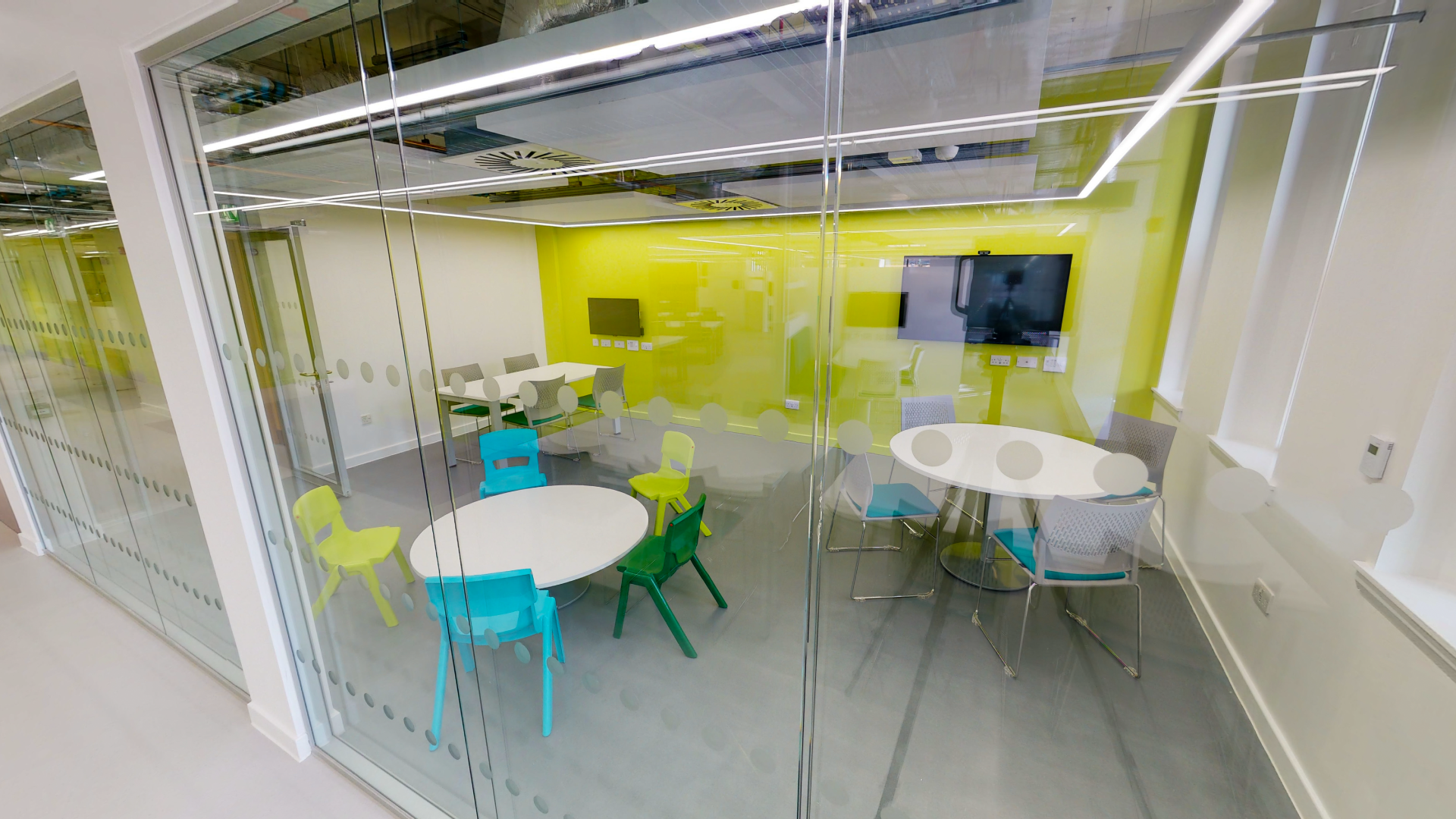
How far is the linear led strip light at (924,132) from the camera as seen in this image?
712 millimetres

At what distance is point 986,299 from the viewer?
94 centimetres

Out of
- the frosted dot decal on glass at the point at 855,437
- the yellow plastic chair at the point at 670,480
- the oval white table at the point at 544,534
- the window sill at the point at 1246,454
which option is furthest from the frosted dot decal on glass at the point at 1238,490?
the oval white table at the point at 544,534

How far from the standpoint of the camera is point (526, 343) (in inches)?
52.5

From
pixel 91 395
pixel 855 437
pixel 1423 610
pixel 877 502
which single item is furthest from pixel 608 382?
pixel 91 395

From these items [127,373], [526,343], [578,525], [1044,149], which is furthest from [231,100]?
[1044,149]

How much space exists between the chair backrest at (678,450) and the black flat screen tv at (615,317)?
28 centimetres

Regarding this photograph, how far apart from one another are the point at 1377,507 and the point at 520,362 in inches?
66.6

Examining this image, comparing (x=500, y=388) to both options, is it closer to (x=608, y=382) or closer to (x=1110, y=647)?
(x=608, y=382)

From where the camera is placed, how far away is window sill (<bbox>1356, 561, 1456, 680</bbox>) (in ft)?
2.31

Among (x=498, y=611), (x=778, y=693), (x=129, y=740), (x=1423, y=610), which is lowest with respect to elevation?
(x=129, y=740)

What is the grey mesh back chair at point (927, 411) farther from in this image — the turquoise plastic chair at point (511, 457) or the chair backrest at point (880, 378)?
the turquoise plastic chair at point (511, 457)

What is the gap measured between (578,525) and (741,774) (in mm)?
890

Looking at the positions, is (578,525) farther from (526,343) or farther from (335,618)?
(335,618)

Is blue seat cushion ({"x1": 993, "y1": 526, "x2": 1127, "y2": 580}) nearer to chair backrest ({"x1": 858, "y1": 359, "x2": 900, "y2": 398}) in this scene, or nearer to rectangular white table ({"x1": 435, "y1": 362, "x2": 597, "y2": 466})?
chair backrest ({"x1": 858, "y1": 359, "x2": 900, "y2": 398})
